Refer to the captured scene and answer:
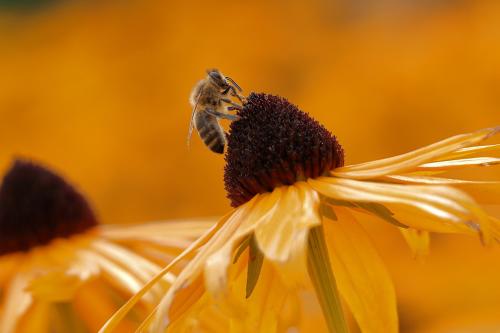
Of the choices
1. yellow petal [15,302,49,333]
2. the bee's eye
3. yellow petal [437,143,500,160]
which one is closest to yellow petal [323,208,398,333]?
yellow petal [437,143,500,160]

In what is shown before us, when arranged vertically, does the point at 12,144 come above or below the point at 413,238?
above

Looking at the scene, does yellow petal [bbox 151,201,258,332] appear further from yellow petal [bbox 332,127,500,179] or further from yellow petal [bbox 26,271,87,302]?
yellow petal [bbox 26,271,87,302]

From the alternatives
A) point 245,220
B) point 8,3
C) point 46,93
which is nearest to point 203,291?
point 245,220

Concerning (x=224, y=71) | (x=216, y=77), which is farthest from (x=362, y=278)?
(x=224, y=71)

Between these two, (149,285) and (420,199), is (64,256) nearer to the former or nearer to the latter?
(149,285)

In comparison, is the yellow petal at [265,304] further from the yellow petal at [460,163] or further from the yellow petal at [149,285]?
the yellow petal at [460,163]

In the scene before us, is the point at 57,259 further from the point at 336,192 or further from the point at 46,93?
the point at 46,93
